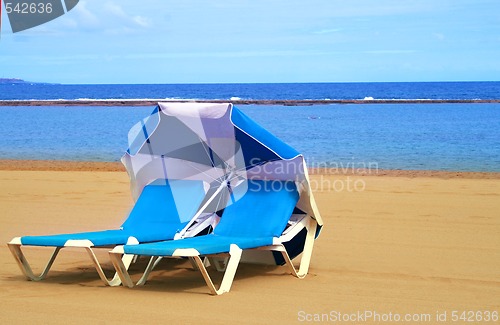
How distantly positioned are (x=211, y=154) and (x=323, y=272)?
152 cm

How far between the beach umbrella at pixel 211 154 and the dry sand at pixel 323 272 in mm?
661

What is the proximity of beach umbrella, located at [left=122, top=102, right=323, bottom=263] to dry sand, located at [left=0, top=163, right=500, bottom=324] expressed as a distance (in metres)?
0.66

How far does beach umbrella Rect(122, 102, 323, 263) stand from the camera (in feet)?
21.8

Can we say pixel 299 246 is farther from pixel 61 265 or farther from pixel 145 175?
pixel 61 265

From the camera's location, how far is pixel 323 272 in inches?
262

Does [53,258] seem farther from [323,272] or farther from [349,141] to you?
[349,141]

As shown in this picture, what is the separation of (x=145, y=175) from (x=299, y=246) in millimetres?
1567

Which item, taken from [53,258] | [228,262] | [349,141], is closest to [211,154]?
[228,262]

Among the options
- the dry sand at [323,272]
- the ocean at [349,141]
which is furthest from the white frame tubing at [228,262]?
the ocean at [349,141]

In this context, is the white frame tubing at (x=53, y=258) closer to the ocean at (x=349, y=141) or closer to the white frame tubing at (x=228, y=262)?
the white frame tubing at (x=228, y=262)

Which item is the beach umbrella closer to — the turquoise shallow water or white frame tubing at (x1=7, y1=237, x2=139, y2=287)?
white frame tubing at (x1=7, y1=237, x2=139, y2=287)

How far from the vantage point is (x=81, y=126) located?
3297 centimetres

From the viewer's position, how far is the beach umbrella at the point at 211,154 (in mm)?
6633

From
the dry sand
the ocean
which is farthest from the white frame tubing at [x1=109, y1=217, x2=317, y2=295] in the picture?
the ocean
